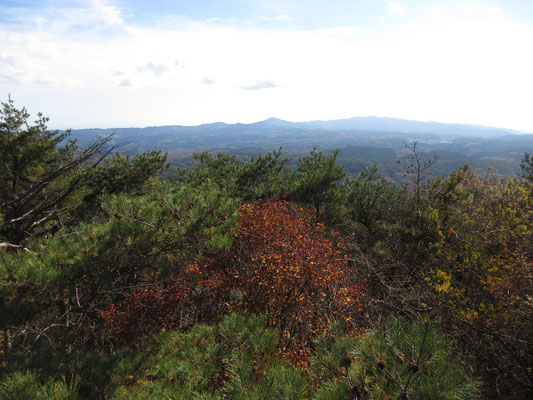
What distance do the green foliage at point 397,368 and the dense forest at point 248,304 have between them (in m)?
0.01

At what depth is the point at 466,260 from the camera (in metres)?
4.86

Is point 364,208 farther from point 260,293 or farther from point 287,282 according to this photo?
point 260,293

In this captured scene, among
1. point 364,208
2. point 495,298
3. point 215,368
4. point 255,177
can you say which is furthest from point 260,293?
point 255,177

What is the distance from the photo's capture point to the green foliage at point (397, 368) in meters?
1.55

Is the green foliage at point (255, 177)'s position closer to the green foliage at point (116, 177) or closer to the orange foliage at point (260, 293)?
the green foliage at point (116, 177)

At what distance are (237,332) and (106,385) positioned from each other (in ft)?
5.36

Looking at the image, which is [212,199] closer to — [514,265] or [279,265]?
[279,265]

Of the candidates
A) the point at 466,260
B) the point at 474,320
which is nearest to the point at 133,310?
the point at 474,320

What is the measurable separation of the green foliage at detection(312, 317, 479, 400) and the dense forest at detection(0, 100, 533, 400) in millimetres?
11

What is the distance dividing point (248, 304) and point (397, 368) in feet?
13.1

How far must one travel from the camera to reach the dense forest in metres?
1.92

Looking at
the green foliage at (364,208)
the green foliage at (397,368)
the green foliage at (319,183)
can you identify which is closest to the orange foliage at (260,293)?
the green foliage at (397,368)

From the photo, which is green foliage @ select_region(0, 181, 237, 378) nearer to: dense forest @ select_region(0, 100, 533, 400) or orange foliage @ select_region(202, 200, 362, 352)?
dense forest @ select_region(0, 100, 533, 400)

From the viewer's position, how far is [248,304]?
17.6ft
